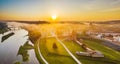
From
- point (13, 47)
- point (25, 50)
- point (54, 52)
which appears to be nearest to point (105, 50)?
point (54, 52)

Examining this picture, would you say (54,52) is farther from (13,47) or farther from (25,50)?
(13,47)

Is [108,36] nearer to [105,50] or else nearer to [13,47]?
[105,50]

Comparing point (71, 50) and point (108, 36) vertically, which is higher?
point (108, 36)

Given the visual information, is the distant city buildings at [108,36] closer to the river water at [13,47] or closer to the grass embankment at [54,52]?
the grass embankment at [54,52]

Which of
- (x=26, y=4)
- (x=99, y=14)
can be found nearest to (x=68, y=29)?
(x=99, y=14)

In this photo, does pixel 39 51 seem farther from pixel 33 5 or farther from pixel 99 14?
pixel 99 14

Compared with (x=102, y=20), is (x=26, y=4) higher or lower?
higher

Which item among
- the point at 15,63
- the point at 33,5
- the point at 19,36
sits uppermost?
the point at 33,5
